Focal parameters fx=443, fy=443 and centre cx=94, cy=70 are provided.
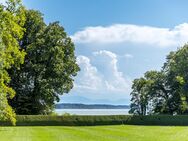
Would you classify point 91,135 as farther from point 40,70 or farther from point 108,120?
point 40,70

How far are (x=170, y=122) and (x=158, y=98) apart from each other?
1919 centimetres

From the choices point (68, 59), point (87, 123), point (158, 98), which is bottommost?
point (87, 123)

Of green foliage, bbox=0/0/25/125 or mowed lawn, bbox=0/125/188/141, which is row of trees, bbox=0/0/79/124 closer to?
mowed lawn, bbox=0/125/188/141

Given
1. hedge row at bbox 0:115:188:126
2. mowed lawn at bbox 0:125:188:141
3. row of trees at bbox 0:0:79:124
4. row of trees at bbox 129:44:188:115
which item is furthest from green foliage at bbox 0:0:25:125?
row of trees at bbox 129:44:188:115

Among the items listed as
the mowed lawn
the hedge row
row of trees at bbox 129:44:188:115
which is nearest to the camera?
the mowed lawn

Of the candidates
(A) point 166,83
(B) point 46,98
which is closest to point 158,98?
(A) point 166,83

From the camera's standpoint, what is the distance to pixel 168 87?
3184 inches

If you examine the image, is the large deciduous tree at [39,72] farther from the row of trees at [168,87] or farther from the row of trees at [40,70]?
the row of trees at [168,87]

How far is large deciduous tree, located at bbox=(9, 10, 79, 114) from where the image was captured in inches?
2672

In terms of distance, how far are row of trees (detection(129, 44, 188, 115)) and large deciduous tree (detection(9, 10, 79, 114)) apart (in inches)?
741

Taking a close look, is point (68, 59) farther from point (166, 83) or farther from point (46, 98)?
point (166, 83)

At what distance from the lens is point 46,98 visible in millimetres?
67438

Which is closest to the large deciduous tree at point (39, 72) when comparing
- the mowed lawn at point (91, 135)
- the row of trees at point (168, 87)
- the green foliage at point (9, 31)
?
the row of trees at point (168, 87)

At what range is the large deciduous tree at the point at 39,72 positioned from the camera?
67875mm
